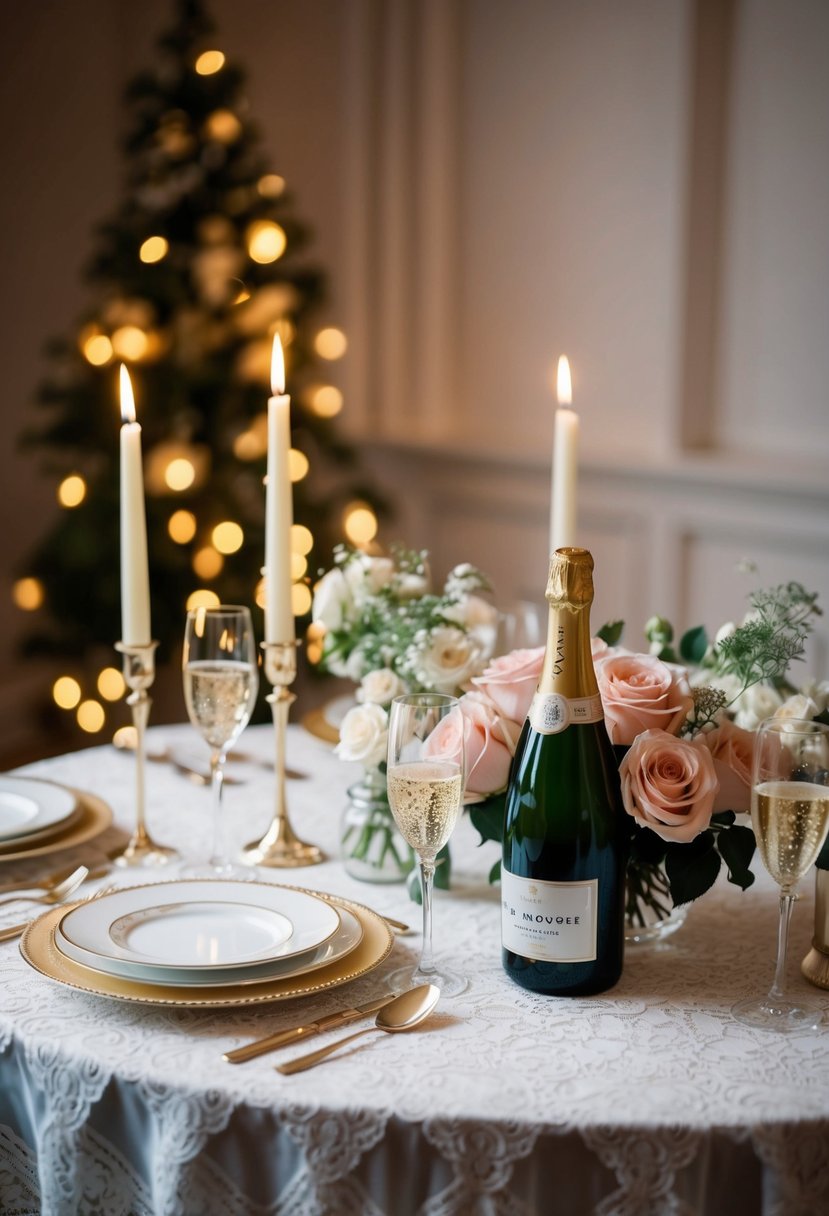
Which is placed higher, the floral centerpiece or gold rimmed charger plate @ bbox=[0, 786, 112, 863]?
the floral centerpiece

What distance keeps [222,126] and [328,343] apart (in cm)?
67

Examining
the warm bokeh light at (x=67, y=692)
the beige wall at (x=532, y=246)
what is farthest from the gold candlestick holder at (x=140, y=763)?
the warm bokeh light at (x=67, y=692)

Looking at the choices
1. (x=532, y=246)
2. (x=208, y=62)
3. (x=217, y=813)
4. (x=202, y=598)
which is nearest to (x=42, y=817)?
(x=217, y=813)

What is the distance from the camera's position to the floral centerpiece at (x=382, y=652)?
4.90 feet

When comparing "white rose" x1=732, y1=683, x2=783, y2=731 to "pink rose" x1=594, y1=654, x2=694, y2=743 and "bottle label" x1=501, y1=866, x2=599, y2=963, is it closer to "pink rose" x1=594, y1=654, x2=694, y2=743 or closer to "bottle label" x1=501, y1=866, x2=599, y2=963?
"pink rose" x1=594, y1=654, x2=694, y2=743

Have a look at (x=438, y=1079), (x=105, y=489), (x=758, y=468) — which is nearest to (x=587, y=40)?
(x=758, y=468)

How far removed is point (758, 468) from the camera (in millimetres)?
3186

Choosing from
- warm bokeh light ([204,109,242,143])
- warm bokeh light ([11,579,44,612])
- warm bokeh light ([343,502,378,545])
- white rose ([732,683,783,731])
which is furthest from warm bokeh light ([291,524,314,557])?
white rose ([732,683,783,731])

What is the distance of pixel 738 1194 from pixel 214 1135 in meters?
0.41

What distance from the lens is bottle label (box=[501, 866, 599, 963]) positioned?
46.5 inches

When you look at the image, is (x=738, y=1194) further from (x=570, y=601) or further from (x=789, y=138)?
(x=789, y=138)

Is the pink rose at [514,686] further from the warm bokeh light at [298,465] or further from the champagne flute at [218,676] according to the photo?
the warm bokeh light at [298,465]

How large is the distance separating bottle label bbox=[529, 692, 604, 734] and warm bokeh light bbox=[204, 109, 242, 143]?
8.51 ft

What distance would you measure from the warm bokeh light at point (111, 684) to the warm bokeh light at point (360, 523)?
29.5 inches
